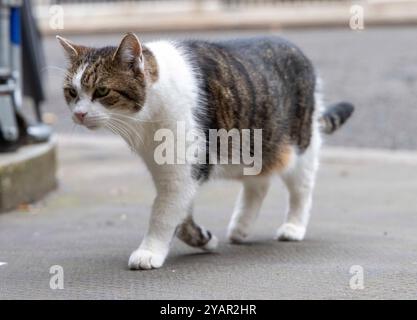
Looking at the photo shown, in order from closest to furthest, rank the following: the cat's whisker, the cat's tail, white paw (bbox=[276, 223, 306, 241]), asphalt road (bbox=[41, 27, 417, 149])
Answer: the cat's whisker
white paw (bbox=[276, 223, 306, 241])
the cat's tail
asphalt road (bbox=[41, 27, 417, 149])

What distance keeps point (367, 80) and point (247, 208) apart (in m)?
6.72

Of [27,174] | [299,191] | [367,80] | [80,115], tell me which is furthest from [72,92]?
[367,80]

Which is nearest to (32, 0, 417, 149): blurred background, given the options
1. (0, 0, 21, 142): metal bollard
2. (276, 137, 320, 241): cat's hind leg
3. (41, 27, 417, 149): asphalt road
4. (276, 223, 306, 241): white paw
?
(41, 27, 417, 149): asphalt road

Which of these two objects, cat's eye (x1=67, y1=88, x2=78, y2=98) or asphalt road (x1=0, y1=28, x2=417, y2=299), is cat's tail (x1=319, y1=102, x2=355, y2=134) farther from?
cat's eye (x1=67, y1=88, x2=78, y2=98)

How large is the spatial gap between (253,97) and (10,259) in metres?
1.37

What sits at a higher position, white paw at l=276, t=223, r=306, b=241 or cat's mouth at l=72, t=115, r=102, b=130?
cat's mouth at l=72, t=115, r=102, b=130

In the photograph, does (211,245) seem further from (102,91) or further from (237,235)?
(102,91)

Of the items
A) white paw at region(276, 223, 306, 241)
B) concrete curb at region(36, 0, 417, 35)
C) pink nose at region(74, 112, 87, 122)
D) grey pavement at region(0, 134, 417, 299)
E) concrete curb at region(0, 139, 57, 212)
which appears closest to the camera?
grey pavement at region(0, 134, 417, 299)

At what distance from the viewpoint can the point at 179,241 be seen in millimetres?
4555

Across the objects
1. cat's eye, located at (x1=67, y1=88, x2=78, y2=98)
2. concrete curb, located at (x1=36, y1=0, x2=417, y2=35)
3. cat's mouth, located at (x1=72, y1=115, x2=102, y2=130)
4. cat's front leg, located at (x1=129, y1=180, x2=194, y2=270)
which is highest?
cat's eye, located at (x1=67, y1=88, x2=78, y2=98)

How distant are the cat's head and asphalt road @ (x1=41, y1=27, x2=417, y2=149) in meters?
2.16

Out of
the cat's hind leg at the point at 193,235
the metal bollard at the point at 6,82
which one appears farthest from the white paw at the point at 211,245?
the metal bollard at the point at 6,82

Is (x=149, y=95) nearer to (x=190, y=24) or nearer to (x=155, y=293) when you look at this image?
(x=155, y=293)

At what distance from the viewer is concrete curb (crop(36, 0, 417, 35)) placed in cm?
1780
